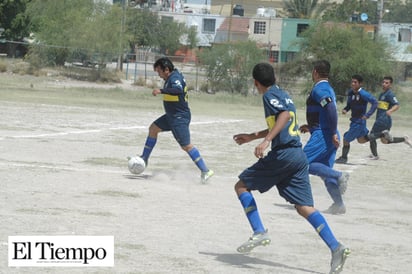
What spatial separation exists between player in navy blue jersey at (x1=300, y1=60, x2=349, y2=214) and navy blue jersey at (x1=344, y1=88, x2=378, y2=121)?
6085 millimetres

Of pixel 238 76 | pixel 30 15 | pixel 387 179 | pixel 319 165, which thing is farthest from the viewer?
pixel 30 15

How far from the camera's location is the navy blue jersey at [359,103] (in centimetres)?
1741

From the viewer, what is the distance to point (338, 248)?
791 cm

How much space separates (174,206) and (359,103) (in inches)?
297

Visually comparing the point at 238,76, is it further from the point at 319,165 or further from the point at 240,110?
the point at 319,165

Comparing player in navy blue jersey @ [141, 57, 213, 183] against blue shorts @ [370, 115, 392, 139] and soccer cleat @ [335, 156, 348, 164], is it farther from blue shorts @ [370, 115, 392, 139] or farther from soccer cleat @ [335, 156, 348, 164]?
blue shorts @ [370, 115, 392, 139]

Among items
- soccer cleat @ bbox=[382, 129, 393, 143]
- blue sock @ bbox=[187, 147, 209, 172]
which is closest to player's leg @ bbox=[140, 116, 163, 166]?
blue sock @ bbox=[187, 147, 209, 172]

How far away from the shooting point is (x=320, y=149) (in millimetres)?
11367

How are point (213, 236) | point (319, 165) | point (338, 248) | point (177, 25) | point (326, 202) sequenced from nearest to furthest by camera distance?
point (338, 248) < point (213, 236) < point (319, 165) < point (326, 202) < point (177, 25)

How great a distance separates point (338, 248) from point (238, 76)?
37.9m

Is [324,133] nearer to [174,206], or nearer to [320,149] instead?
[320,149]

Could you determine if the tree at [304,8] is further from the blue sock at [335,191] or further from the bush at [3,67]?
the blue sock at [335,191]

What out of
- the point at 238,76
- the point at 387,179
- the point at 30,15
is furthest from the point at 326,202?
the point at 30,15

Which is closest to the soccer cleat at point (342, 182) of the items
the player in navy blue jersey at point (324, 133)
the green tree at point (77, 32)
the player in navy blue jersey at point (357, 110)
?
the player in navy blue jersey at point (324, 133)
